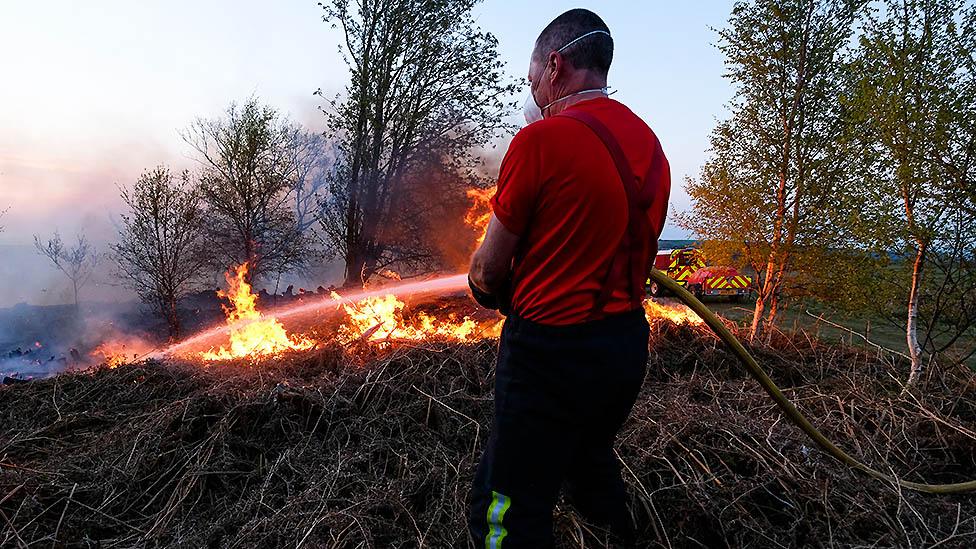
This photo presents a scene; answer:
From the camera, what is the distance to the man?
5.41ft

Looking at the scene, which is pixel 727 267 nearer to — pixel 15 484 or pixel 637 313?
pixel 637 313

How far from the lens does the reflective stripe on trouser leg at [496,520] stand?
1.74m

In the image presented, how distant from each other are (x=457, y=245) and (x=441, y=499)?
11031 millimetres

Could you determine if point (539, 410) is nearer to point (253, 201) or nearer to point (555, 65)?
point (555, 65)

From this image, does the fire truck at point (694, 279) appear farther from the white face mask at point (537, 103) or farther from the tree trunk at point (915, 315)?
the white face mask at point (537, 103)

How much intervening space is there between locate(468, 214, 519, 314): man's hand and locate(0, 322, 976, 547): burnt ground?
1.34 meters

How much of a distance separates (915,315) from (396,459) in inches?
224

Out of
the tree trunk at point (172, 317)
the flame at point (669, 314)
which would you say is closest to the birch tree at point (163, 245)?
the tree trunk at point (172, 317)

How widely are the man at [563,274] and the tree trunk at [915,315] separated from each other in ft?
16.8

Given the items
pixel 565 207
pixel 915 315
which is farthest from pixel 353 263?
pixel 565 207

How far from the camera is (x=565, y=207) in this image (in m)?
1.65

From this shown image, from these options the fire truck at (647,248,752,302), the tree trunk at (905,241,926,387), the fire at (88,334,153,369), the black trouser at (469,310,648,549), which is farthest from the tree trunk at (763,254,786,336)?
the fire at (88,334,153,369)

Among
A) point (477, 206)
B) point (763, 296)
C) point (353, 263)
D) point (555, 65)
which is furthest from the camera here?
point (353, 263)

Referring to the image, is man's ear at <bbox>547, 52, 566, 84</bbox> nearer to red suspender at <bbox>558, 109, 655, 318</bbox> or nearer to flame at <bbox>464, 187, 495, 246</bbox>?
red suspender at <bbox>558, 109, 655, 318</bbox>
